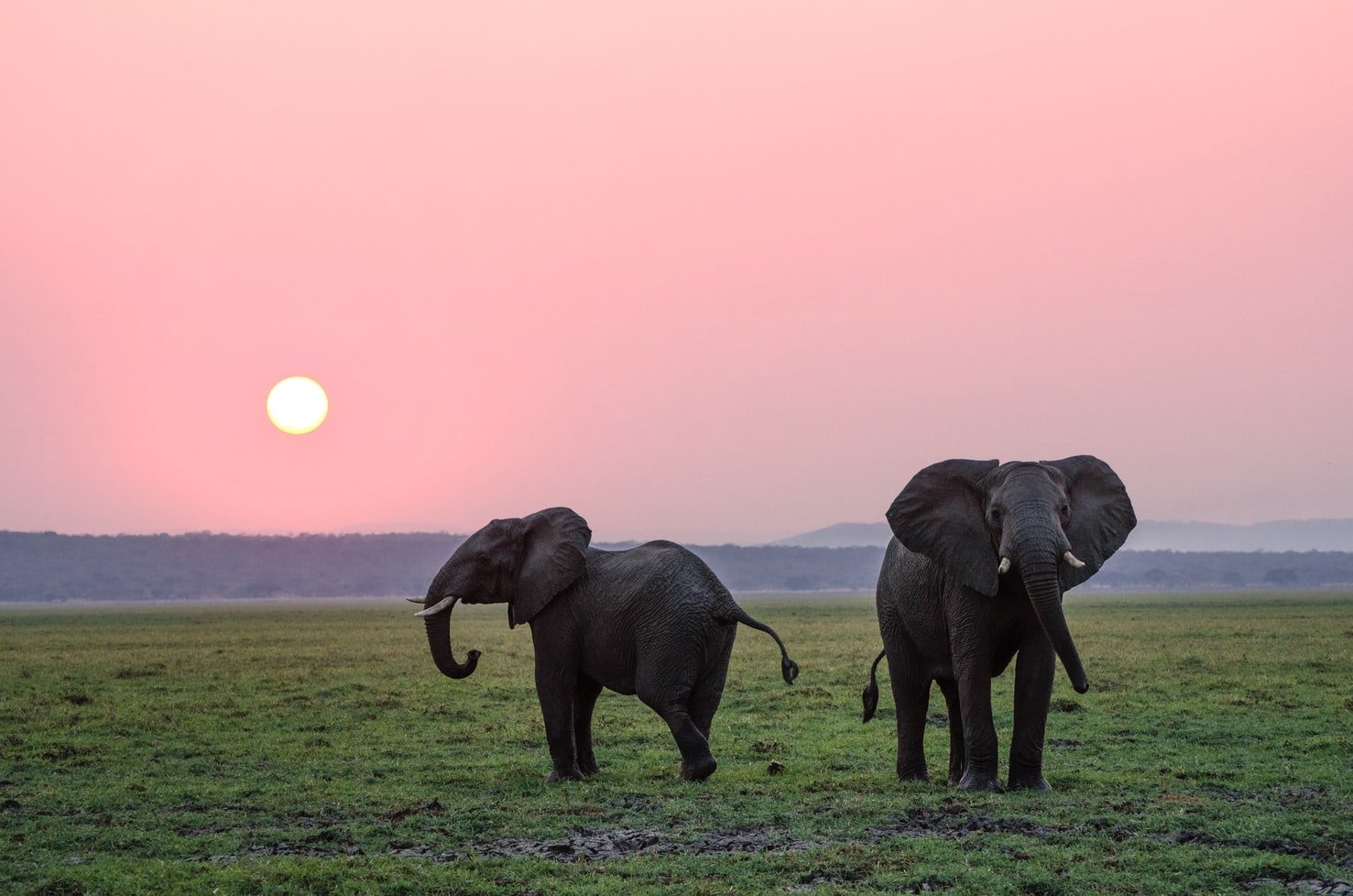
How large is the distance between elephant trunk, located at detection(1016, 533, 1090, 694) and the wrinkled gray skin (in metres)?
0.01

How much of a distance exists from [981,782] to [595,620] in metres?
5.00

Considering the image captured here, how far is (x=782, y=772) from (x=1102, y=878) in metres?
7.10

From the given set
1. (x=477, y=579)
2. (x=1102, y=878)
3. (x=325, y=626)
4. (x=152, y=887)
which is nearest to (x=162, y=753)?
(x=477, y=579)

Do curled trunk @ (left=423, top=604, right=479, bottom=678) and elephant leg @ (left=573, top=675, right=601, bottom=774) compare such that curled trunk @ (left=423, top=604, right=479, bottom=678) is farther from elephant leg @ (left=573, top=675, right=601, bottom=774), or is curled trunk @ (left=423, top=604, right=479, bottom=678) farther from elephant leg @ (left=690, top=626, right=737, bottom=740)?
elephant leg @ (left=690, top=626, right=737, bottom=740)

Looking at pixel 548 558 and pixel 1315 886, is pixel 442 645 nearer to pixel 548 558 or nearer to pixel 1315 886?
pixel 548 558

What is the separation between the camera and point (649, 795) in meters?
15.3

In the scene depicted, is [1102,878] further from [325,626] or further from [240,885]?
[325,626]

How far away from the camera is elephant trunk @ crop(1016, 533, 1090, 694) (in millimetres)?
13023

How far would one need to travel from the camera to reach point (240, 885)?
36.7 feet

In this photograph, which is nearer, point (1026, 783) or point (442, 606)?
point (1026, 783)

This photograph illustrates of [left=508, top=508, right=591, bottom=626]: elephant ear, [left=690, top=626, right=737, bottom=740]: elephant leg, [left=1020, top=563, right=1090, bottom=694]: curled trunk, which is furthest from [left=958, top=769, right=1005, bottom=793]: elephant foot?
[left=508, top=508, right=591, bottom=626]: elephant ear

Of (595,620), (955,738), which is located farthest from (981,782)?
(595,620)

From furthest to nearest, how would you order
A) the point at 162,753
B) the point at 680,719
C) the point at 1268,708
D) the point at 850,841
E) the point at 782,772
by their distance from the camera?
the point at 1268,708
the point at 162,753
the point at 782,772
the point at 680,719
the point at 850,841

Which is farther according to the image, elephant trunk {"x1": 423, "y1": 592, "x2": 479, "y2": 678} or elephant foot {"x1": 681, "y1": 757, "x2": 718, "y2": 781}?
elephant trunk {"x1": 423, "y1": 592, "x2": 479, "y2": 678}
